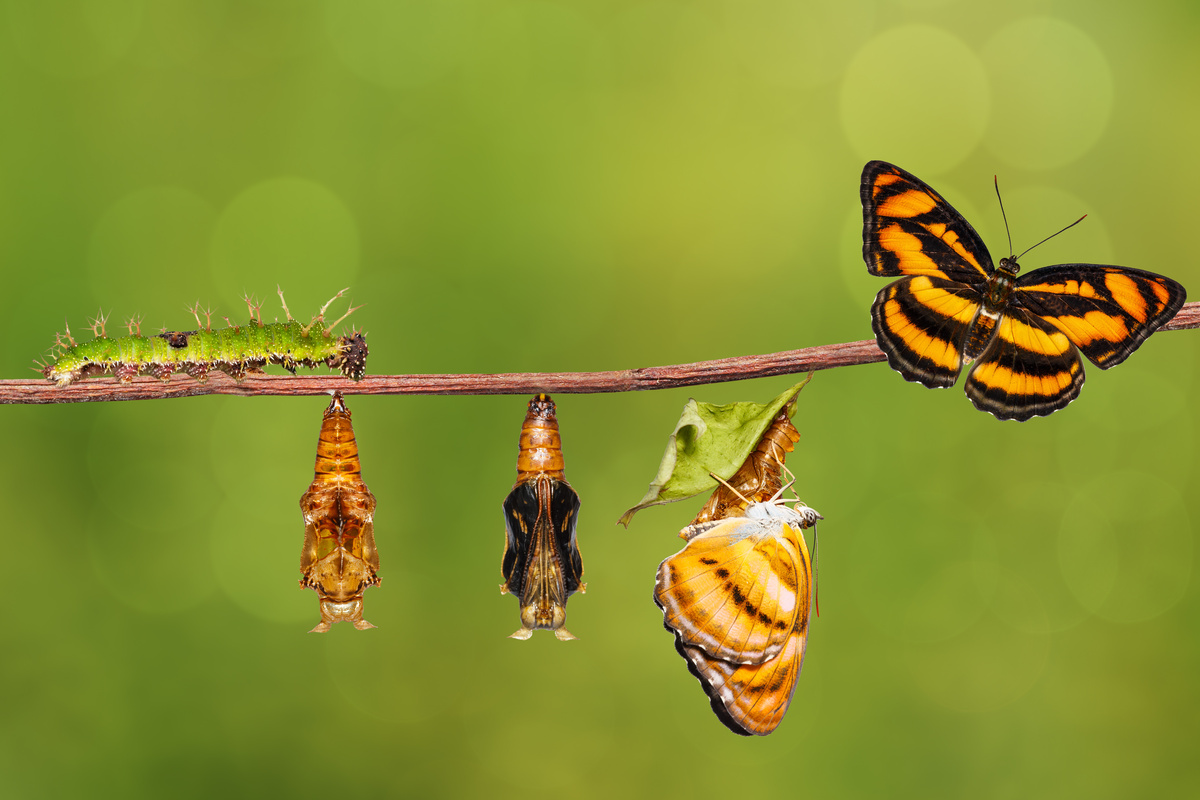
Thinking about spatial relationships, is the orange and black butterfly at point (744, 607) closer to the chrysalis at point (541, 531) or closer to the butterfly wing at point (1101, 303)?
the chrysalis at point (541, 531)

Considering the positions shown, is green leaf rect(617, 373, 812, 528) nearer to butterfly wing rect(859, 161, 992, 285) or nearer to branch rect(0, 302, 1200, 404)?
branch rect(0, 302, 1200, 404)

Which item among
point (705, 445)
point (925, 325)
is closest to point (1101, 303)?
point (925, 325)

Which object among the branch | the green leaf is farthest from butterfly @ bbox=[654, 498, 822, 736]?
the branch

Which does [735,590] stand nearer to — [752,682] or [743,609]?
[743,609]

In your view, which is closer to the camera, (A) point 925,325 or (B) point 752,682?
(A) point 925,325

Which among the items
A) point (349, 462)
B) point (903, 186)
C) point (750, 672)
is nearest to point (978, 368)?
point (903, 186)

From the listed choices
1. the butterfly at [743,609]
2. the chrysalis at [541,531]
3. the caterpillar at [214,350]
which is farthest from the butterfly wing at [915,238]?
the caterpillar at [214,350]
